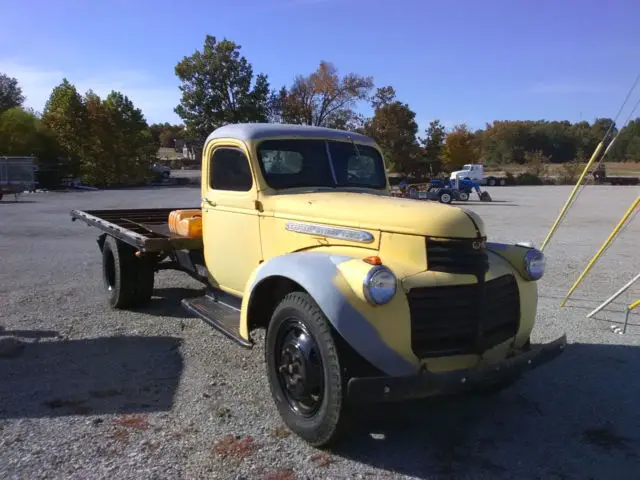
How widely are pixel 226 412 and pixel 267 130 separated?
237 cm

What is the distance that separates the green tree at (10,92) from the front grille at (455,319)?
58649 millimetres

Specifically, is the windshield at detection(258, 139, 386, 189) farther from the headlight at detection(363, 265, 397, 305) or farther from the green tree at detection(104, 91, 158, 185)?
the green tree at detection(104, 91, 158, 185)

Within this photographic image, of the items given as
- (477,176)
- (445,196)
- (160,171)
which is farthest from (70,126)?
(477,176)

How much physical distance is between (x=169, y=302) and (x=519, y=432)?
4710 mm

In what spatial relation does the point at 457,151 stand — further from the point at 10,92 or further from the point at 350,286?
the point at 350,286

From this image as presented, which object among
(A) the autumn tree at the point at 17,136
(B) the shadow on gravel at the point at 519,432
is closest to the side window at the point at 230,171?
(B) the shadow on gravel at the point at 519,432

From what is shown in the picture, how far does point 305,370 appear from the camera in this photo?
3.47m

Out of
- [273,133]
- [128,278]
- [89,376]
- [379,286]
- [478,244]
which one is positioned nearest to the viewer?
[379,286]

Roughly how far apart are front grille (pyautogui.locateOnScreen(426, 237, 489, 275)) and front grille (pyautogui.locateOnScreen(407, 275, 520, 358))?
115 mm

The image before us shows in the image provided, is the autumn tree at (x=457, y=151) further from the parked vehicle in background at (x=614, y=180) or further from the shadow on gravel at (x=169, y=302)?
the shadow on gravel at (x=169, y=302)

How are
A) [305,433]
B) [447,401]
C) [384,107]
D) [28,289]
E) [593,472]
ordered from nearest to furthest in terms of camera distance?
[593,472], [305,433], [447,401], [28,289], [384,107]

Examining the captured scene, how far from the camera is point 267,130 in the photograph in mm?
4938

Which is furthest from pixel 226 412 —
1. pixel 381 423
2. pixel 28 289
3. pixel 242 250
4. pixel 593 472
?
pixel 28 289

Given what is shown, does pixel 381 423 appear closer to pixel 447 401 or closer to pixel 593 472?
pixel 447 401
